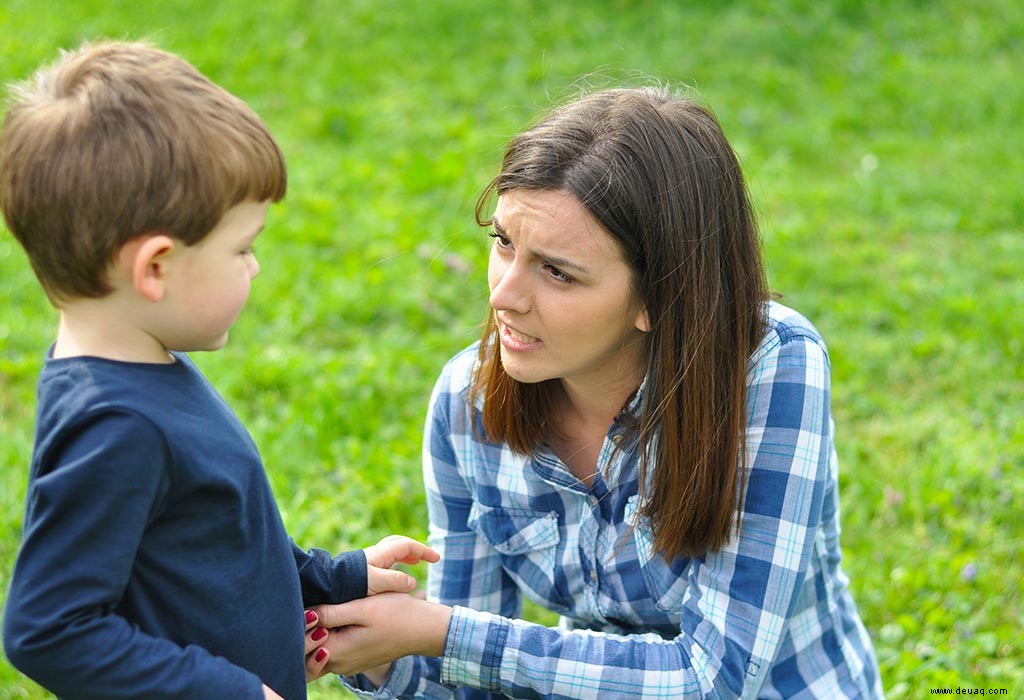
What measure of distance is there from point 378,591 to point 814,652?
917mm

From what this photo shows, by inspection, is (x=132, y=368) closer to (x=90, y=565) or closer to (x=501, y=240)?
(x=90, y=565)

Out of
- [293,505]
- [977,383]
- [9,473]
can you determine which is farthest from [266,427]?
[977,383]

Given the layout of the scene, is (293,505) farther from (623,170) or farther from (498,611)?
(623,170)

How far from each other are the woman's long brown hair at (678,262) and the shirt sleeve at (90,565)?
929mm

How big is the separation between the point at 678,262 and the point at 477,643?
797 millimetres

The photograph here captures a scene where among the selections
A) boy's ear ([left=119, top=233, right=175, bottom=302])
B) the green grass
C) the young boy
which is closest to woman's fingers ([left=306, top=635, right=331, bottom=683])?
the young boy

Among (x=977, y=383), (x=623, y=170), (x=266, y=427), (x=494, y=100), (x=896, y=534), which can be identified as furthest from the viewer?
(x=494, y=100)

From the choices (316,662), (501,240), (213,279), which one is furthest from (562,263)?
(316,662)

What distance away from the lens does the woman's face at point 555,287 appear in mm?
2107

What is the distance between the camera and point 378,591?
7.02 feet

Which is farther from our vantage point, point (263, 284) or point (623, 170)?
point (263, 284)

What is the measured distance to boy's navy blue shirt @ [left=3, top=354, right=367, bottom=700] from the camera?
4.94ft

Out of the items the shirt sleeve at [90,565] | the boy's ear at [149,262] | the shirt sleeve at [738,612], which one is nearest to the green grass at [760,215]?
the shirt sleeve at [738,612]

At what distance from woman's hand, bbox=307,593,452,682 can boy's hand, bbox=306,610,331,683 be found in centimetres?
1
